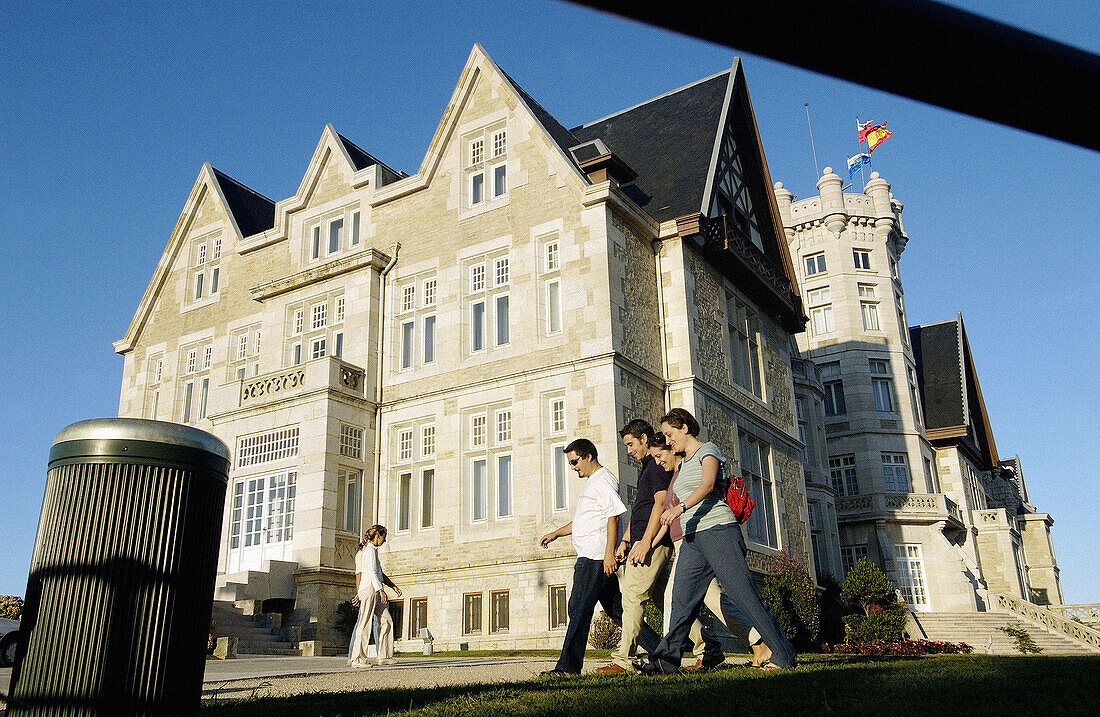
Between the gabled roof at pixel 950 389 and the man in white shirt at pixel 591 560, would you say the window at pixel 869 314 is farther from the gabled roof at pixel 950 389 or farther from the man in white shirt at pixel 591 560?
the man in white shirt at pixel 591 560

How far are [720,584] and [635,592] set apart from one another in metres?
0.95

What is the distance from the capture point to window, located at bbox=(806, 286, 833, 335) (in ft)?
145

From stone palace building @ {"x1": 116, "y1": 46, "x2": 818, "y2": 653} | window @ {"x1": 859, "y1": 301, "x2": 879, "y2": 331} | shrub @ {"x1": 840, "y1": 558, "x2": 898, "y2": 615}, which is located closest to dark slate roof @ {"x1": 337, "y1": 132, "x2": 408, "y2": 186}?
stone palace building @ {"x1": 116, "y1": 46, "x2": 818, "y2": 653}

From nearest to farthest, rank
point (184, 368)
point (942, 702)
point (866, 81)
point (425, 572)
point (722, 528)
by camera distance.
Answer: point (866, 81), point (942, 702), point (722, 528), point (425, 572), point (184, 368)

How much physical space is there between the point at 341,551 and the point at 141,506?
Answer: 54.9 feet

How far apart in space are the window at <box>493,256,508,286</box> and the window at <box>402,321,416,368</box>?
8.59 feet

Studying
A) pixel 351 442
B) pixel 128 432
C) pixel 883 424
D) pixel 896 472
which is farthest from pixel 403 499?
pixel 883 424

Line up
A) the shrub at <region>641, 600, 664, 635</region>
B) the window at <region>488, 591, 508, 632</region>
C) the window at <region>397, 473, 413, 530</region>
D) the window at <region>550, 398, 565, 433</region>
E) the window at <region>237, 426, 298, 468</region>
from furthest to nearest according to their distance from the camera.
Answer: the window at <region>397, 473, 413, 530</region>
the window at <region>237, 426, 298, 468</region>
the window at <region>550, 398, 565, 433</region>
the window at <region>488, 591, 508, 632</region>
the shrub at <region>641, 600, 664, 635</region>

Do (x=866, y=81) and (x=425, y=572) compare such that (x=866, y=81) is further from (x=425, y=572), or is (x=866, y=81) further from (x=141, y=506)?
(x=425, y=572)

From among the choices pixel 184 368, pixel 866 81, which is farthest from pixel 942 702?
pixel 184 368

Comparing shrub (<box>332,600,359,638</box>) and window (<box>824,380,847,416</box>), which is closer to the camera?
shrub (<box>332,600,359,638</box>)

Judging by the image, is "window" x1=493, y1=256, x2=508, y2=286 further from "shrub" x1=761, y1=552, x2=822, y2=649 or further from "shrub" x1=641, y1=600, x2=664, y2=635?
"shrub" x1=761, y1=552, x2=822, y2=649

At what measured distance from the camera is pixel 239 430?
22578 millimetres

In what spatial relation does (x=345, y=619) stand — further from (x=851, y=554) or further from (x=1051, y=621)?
(x=1051, y=621)
